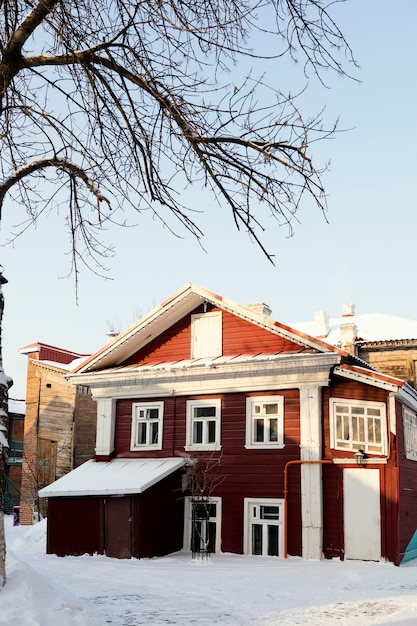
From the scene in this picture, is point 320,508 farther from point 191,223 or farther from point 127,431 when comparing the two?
point 191,223

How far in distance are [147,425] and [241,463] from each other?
10.8ft

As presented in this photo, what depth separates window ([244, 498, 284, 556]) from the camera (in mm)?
17500

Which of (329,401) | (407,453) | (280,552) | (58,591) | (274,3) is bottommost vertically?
(280,552)

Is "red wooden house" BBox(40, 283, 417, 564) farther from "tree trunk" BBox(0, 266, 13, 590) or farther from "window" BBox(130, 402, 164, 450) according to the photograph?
"tree trunk" BBox(0, 266, 13, 590)

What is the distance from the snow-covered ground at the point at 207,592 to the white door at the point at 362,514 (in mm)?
465

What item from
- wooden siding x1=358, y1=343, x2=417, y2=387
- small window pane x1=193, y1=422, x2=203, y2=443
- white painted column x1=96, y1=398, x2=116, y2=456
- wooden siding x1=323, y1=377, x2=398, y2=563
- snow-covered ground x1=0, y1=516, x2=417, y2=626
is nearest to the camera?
snow-covered ground x1=0, y1=516, x2=417, y2=626

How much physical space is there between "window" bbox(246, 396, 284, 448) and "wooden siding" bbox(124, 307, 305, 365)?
1.35 m

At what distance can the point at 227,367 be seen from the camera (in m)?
18.5

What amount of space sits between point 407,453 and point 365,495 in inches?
88.2

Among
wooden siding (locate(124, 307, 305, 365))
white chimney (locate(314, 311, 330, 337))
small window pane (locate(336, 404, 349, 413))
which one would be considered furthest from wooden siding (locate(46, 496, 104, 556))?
white chimney (locate(314, 311, 330, 337))

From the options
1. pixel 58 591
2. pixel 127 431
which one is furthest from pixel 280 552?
pixel 58 591

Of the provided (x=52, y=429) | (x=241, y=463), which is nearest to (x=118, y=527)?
(x=241, y=463)

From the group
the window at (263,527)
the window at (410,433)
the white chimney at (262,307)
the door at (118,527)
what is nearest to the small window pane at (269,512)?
the window at (263,527)

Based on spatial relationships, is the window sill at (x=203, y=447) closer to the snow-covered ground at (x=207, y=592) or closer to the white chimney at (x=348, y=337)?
the snow-covered ground at (x=207, y=592)
